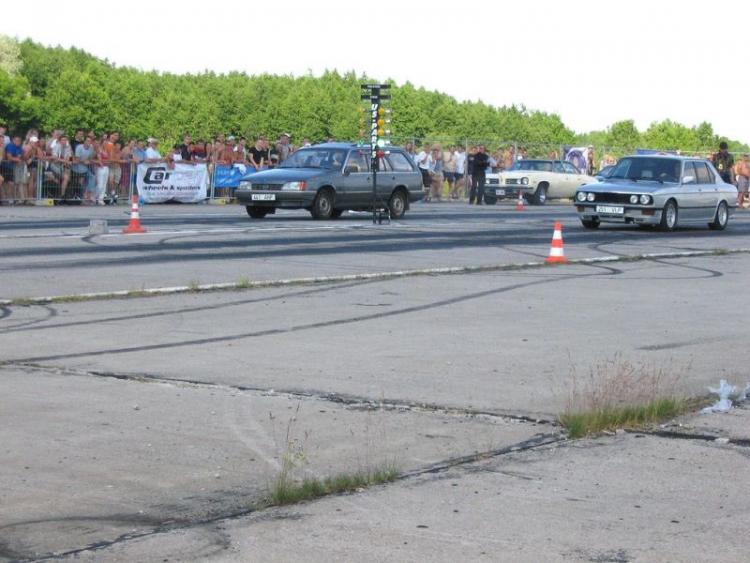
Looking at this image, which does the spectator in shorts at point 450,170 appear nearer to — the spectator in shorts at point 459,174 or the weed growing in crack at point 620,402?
the spectator in shorts at point 459,174

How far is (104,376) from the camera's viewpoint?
9.01 m

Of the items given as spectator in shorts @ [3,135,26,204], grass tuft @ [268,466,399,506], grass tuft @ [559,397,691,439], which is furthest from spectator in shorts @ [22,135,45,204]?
grass tuft @ [268,466,399,506]

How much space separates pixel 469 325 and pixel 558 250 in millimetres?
7220

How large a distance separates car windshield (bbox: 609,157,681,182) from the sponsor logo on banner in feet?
40.4

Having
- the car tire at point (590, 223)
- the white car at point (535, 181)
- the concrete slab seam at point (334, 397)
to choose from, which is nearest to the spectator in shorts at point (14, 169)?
the car tire at point (590, 223)

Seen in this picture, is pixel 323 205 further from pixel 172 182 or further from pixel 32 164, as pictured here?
pixel 172 182

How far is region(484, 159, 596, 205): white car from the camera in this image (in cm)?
4572

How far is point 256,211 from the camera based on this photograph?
2873 cm

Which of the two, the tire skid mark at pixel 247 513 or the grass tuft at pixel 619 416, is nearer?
the tire skid mark at pixel 247 513

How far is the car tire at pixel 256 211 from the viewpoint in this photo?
28.6 m

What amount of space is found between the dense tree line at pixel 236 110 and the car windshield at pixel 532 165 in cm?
3550

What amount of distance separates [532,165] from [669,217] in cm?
1973

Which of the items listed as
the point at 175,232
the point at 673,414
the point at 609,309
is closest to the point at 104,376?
the point at 673,414

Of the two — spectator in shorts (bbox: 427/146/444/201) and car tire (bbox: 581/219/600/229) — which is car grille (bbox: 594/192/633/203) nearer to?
car tire (bbox: 581/219/600/229)
